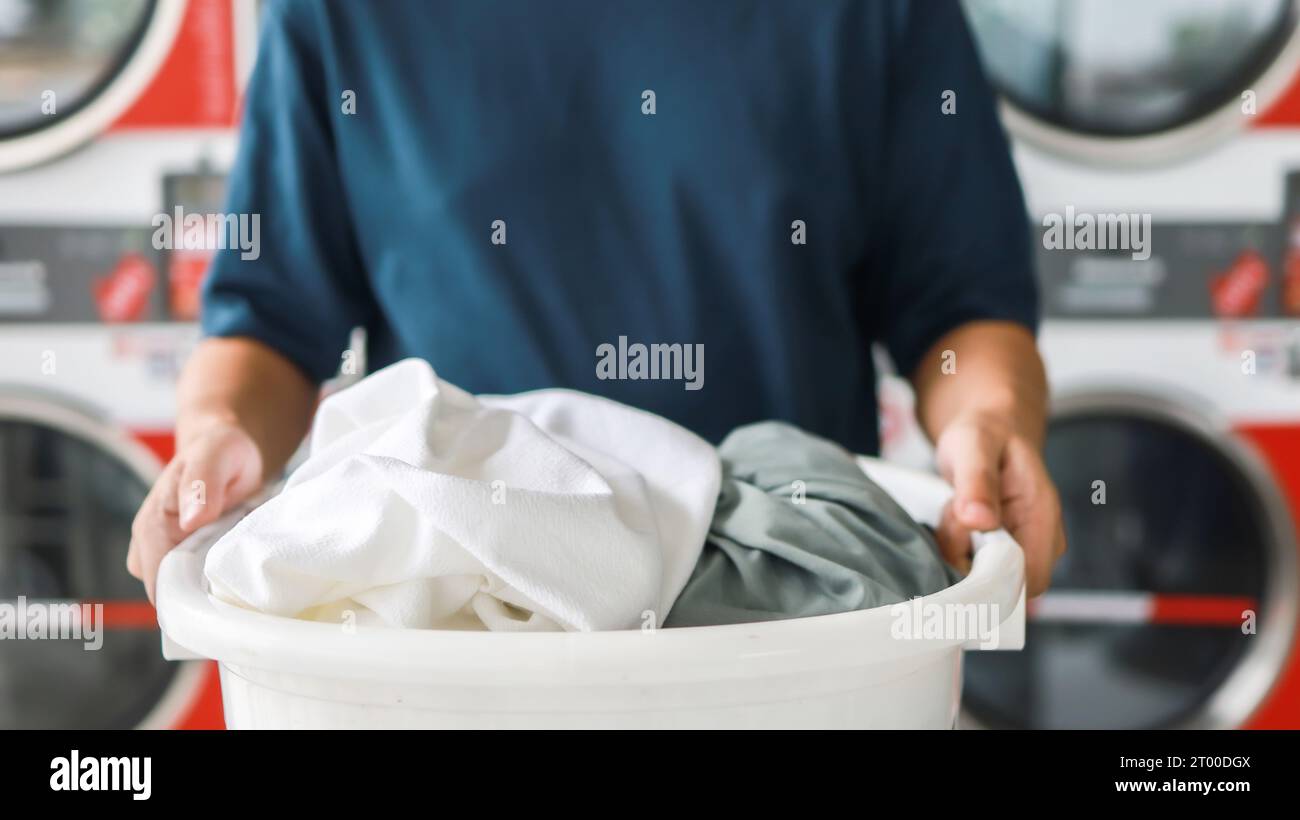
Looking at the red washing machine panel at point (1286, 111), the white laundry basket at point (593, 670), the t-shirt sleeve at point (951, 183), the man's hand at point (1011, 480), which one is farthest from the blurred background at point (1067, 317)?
the white laundry basket at point (593, 670)

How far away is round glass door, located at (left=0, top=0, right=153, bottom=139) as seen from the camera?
1.30m

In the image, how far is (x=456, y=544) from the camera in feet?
1.22

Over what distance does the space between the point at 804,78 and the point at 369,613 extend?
459 mm

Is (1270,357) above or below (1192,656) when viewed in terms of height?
above

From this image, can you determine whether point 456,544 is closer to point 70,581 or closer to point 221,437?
point 221,437

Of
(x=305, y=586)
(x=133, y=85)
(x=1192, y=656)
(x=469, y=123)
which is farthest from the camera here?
(x=1192, y=656)

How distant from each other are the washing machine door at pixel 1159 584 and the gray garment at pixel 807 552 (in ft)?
3.24

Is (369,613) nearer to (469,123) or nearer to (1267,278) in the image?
(469,123)

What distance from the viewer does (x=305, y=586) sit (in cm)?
38

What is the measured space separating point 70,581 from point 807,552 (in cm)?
123

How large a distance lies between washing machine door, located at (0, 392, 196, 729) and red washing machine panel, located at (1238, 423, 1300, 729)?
1.33m

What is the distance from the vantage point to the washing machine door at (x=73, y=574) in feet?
4.44

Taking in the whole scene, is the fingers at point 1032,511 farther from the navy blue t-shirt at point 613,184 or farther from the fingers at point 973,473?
the navy blue t-shirt at point 613,184
